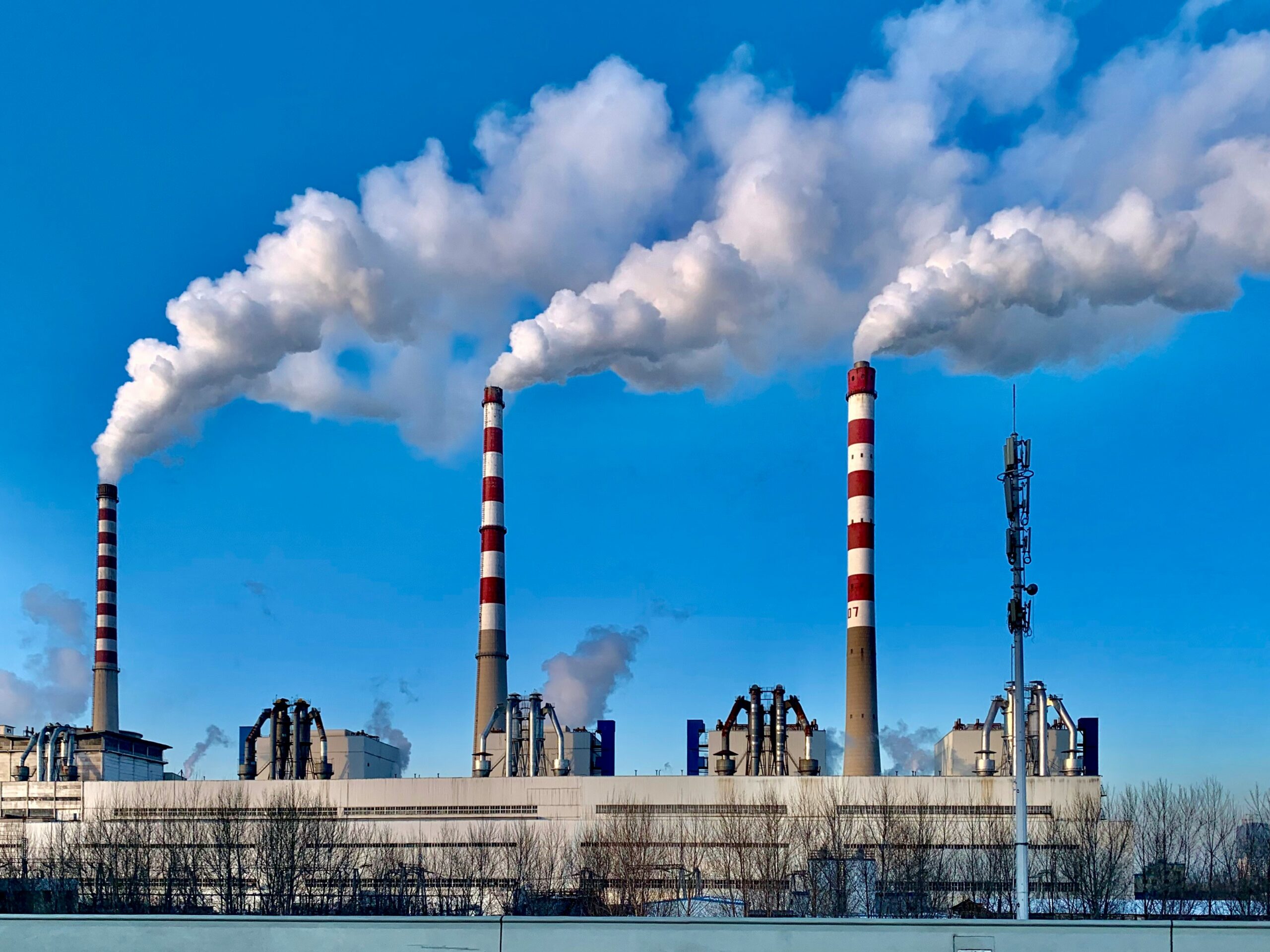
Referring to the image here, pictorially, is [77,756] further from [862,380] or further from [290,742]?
[862,380]

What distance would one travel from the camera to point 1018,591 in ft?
57.9

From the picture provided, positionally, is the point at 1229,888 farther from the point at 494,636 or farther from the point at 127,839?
the point at 127,839

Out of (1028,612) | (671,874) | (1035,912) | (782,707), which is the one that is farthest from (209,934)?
(782,707)

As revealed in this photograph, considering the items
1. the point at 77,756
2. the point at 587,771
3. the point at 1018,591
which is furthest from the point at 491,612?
the point at 1018,591

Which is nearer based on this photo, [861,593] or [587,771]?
[861,593]

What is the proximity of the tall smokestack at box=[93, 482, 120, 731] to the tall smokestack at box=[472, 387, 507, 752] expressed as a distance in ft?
55.4

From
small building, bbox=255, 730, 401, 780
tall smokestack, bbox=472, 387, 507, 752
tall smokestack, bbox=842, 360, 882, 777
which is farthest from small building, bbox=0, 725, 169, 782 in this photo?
tall smokestack, bbox=842, 360, 882, 777

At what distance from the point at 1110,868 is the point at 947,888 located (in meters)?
4.20

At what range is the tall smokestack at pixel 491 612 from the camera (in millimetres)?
44438

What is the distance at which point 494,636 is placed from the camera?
4447 cm

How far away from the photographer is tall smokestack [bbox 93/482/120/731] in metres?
51.5

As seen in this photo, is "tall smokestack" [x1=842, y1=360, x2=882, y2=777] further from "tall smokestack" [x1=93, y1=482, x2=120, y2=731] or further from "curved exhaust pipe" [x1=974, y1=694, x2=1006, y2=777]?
"tall smokestack" [x1=93, y1=482, x2=120, y2=731]

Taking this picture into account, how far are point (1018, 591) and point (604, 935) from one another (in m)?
9.15

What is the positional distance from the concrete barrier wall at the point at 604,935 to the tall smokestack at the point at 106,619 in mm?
43310
